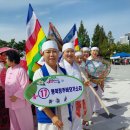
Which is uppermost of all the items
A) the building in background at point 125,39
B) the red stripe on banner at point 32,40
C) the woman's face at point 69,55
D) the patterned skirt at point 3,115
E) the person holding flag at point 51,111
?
the building in background at point 125,39

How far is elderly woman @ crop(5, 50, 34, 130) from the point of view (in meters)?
4.42

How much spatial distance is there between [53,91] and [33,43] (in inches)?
85.4

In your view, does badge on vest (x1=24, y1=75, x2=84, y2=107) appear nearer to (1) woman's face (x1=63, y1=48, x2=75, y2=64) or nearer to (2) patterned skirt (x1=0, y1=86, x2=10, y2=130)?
(1) woman's face (x1=63, y1=48, x2=75, y2=64)

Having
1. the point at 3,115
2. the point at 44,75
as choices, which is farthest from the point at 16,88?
the point at 44,75

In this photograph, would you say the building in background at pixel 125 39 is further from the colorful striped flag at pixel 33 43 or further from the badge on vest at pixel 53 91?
the badge on vest at pixel 53 91

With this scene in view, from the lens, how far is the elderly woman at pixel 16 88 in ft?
14.5

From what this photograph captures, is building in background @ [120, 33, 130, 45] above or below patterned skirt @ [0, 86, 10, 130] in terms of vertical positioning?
above

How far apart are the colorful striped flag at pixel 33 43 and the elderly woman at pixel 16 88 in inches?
17.1

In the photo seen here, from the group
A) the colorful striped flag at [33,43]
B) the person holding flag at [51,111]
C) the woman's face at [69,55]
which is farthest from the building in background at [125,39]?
the person holding flag at [51,111]

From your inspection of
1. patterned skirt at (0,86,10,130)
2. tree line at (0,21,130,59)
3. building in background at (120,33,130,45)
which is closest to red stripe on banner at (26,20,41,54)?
patterned skirt at (0,86,10,130)

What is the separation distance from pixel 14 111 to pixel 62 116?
67.4 inches

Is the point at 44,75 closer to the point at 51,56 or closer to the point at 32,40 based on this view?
→ the point at 51,56

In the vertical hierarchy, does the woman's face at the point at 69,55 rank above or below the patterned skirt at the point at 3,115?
above

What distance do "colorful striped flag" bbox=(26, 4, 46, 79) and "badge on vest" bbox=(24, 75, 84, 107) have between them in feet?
6.47
